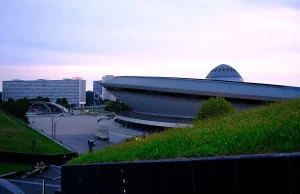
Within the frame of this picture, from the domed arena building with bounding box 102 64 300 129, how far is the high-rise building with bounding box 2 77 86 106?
3923 inches

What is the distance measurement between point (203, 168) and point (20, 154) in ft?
55.4

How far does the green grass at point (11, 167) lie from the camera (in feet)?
56.3

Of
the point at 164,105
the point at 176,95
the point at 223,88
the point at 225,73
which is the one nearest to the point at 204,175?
the point at 223,88

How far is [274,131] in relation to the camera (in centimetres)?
477

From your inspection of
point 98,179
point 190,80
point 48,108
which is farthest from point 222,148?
point 48,108

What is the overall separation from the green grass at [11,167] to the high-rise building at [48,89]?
11298 cm

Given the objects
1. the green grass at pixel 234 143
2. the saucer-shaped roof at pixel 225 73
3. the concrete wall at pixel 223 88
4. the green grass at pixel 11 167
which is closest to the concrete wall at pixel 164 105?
the concrete wall at pixel 223 88

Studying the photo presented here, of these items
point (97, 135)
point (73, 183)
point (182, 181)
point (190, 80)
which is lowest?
point (97, 135)

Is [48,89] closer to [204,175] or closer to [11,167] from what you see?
[11,167]

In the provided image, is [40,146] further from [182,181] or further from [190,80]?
[182,181]

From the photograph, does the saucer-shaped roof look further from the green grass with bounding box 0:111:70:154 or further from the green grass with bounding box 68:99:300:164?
the green grass with bounding box 68:99:300:164

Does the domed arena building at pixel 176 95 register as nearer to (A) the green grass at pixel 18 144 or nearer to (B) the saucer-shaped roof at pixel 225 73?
(A) the green grass at pixel 18 144

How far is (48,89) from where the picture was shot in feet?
439

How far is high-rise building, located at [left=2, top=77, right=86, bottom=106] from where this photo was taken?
4953 inches
